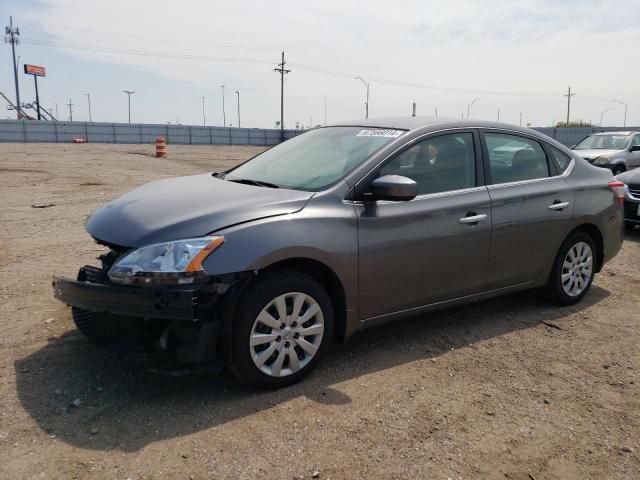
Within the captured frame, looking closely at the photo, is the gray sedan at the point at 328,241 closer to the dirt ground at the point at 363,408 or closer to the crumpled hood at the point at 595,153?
the dirt ground at the point at 363,408

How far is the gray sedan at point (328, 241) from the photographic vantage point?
3.16m

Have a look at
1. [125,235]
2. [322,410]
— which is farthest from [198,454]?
[125,235]

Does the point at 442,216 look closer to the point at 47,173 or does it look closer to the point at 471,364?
the point at 471,364

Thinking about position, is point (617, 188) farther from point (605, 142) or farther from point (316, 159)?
point (605, 142)

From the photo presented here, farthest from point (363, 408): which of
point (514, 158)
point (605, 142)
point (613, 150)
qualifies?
point (605, 142)

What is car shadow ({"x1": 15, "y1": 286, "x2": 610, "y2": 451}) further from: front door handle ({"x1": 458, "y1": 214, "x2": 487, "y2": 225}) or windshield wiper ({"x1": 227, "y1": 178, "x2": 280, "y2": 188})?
windshield wiper ({"x1": 227, "y1": 178, "x2": 280, "y2": 188})

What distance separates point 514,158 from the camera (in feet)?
15.7

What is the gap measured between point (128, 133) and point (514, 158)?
1969 inches

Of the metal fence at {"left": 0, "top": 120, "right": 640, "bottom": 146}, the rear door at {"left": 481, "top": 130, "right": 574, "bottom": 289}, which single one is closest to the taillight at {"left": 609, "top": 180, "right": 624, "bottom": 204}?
the rear door at {"left": 481, "top": 130, "right": 574, "bottom": 289}

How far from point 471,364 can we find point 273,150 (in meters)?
2.43

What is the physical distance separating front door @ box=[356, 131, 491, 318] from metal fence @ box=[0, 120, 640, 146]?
39.3 metres

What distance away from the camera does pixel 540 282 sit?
4980mm

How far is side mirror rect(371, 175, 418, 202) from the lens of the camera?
3.59m

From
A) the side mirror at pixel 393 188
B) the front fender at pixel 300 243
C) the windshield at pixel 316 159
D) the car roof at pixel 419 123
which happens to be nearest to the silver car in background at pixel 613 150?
the car roof at pixel 419 123
